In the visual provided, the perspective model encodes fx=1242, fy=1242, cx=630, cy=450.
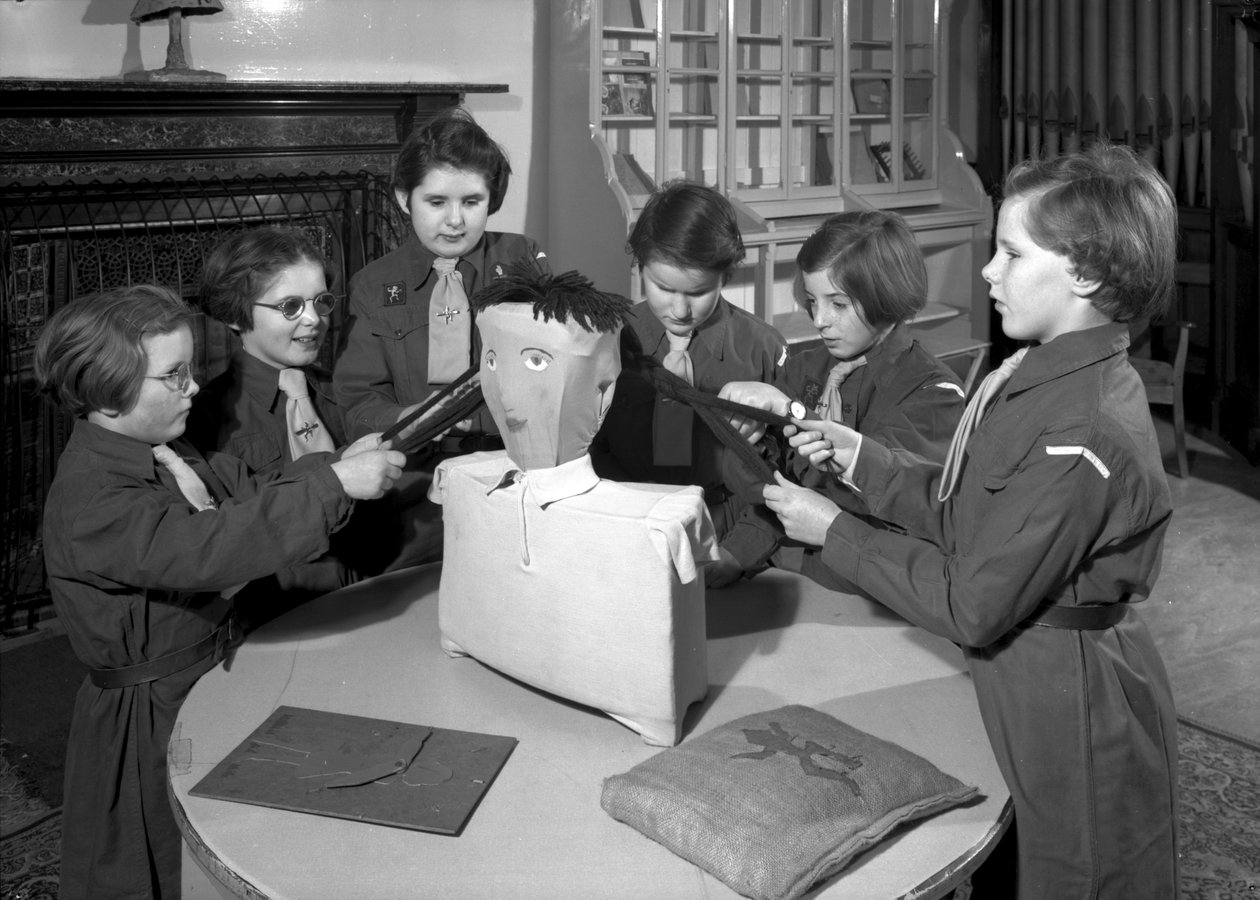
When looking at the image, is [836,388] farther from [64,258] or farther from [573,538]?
[64,258]

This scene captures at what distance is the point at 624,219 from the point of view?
423 centimetres

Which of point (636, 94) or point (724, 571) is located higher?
point (636, 94)

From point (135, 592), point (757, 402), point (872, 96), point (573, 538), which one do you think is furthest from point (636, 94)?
point (573, 538)

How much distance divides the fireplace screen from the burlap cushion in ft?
7.00

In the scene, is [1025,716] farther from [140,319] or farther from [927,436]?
[140,319]

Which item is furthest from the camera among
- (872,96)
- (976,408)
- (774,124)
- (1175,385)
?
(872,96)

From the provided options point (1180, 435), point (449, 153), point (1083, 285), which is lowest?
point (1180, 435)

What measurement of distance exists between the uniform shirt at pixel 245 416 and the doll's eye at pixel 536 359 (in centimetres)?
86

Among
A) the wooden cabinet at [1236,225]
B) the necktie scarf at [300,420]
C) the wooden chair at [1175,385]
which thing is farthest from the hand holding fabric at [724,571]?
the wooden cabinet at [1236,225]

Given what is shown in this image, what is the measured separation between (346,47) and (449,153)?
6.74ft

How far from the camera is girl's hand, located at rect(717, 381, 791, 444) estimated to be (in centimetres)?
184

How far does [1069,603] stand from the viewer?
1.46 metres

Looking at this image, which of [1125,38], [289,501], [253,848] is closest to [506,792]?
[253,848]

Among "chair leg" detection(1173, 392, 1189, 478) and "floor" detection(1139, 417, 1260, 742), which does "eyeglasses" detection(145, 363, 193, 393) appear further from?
"chair leg" detection(1173, 392, 1189, 478)
